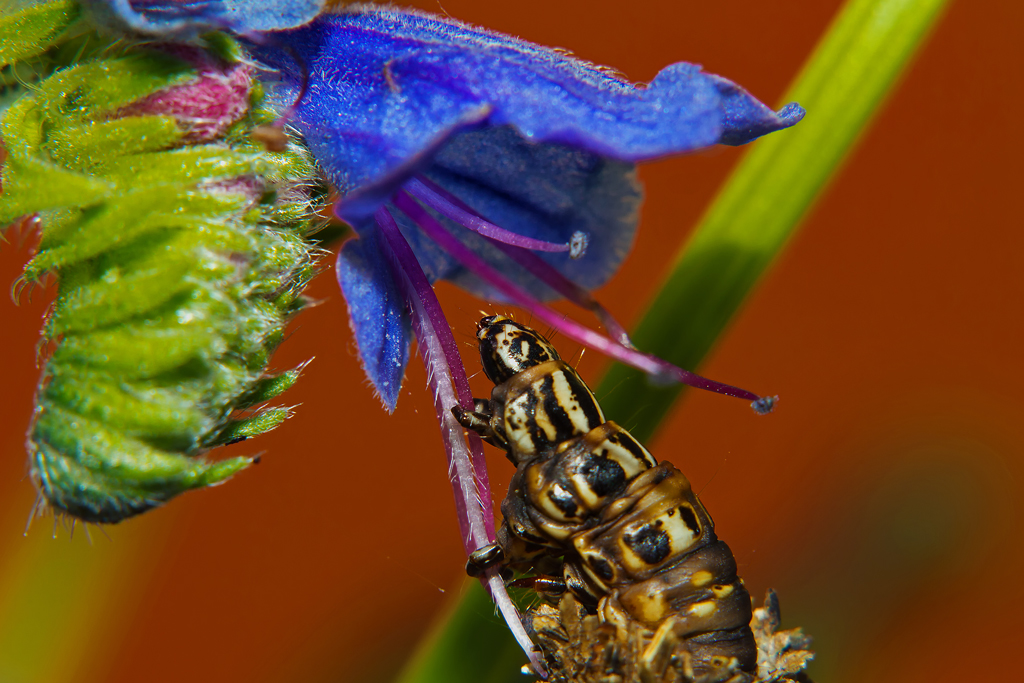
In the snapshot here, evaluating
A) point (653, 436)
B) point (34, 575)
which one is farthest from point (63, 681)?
point (653, 436)

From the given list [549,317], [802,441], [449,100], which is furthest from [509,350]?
[802,441]

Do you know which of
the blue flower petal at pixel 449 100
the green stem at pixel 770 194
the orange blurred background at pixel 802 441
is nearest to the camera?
the blue flower petal at pixel 449 100

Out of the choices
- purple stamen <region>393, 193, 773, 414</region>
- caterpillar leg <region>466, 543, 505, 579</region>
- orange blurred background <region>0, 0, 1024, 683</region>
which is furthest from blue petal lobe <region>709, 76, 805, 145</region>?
orange blurred background <region>0, 0, 1024, 683</region>

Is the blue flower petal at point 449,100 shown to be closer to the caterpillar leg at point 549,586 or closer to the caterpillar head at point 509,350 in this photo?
the caterpillar head at point 509,350

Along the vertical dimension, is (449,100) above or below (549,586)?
above

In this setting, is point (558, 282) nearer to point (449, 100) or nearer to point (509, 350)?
point (509, 350)

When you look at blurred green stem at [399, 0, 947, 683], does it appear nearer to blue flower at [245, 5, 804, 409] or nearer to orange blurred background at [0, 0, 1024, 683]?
blue flower at [245, 5, 804, 409]

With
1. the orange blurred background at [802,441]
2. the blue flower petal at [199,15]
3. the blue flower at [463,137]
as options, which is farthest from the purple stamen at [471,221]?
the orange blurred background at [802,441]
